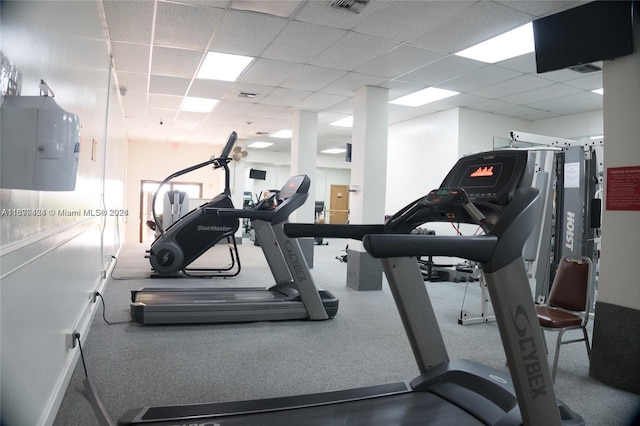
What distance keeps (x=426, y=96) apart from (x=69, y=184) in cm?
565

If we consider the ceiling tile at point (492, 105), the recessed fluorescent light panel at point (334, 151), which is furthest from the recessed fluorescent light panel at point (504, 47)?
the recessed fluorescent light panel at point (334, 151)

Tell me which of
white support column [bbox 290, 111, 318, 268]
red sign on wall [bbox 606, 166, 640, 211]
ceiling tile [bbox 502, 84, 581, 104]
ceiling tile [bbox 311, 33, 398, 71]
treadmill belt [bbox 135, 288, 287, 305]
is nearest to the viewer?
red sign on wall [bbox 606, 166, 640, 211]

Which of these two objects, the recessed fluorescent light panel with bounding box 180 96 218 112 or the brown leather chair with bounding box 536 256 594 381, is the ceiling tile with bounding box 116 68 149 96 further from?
the brown leather chair with bounding box 536 256 594 381

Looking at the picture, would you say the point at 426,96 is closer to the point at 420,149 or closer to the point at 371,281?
the point at 420,149

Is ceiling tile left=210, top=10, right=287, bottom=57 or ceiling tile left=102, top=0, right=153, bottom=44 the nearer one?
ceiling tile left=102, top=0, right=153, bottom=44

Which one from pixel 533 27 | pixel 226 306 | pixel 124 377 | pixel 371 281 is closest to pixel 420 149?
pixel 371 281

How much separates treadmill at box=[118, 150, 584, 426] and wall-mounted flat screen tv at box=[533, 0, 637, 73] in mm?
1741

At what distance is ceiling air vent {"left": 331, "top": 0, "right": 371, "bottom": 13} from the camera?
336 cm

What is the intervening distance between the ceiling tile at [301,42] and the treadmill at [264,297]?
1.41 metres

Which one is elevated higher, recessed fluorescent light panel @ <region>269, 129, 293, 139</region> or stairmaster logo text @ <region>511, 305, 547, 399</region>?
recessed fluorescent light panel @ <region>269, 129, 293, 139</region>

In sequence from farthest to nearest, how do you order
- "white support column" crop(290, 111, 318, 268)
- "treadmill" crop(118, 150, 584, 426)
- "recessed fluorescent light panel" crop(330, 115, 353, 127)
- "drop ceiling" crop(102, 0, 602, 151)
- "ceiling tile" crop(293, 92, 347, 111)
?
"recessed fluorescent light panel" crop(330, 115, 353, 127), "white support column" crop(290, 111, 318, 268), "ceiling tile" crop(293, 92, 347, 111), "drop ceiling" crop(102, 0, 602, 151), "treadmill" crop(118, 150, 584, 426)

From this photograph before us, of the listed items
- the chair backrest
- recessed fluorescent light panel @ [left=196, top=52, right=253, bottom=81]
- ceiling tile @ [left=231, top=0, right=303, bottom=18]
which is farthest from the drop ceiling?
the chair backrest

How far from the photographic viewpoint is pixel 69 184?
1.54m

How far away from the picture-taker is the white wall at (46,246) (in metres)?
1.44
